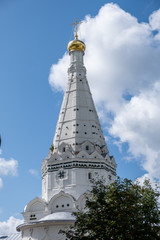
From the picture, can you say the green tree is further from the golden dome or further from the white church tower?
the golden dome

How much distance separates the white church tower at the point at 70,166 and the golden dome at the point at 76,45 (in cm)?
281

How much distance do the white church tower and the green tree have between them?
31.7 ft

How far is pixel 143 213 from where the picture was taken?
17.9 m

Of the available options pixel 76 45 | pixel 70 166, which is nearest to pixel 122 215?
pixel 70 166

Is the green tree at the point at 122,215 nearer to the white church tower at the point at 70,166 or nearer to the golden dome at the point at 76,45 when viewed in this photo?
Result: the white church tower at the point at 70,166

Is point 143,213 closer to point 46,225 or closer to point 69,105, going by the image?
point 46,225

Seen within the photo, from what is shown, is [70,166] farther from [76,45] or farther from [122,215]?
[122,215]

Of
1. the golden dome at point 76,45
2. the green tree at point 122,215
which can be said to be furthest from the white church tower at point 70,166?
the green tree at point 122,215

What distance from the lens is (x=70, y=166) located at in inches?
1271

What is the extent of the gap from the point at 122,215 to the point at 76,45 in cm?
2541

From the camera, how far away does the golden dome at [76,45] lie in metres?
38.6

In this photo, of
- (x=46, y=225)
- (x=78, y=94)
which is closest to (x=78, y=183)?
(x=46, y=225)

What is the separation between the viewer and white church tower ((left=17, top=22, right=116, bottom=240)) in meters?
28.8

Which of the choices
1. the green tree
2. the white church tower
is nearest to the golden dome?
the white church tower
